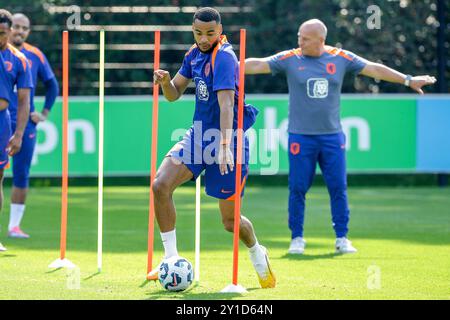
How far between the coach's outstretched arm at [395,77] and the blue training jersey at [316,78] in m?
0.13

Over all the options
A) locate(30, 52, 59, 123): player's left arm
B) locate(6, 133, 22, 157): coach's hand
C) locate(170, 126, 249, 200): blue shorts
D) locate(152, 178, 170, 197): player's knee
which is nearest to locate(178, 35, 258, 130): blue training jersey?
locate(170, 126, 249, 200): blue shorts

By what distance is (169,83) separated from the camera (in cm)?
859

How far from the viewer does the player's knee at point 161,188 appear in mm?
8312

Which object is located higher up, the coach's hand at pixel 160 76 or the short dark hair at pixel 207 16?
Answer: the short dark hair at pixel 207 16

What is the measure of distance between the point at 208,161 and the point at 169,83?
2.24 ft

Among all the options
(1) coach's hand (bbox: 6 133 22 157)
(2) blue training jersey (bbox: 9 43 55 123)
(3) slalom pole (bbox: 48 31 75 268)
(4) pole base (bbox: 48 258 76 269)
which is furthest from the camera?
(2) blue training jersey (bbox: 9 43 55 123)

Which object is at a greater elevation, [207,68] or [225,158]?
[207,68]

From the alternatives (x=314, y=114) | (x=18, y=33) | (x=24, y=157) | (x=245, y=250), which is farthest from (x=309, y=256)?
(x=18, y=33)

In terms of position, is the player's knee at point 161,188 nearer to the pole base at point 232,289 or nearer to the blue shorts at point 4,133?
the pole base at point 232,289

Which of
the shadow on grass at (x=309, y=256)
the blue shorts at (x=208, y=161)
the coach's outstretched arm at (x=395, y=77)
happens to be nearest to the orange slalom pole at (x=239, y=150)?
the blue shorts at (x=208, y=161)

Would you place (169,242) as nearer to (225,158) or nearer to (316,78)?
(225,158)

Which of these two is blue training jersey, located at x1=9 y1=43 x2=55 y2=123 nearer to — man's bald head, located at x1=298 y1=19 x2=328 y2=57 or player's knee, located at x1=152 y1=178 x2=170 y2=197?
man's bald head, located at x1=298 y1=19 x2=328 y2=57

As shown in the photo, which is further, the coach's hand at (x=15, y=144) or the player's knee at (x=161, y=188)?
the coach's hand at (x=15, y=144)

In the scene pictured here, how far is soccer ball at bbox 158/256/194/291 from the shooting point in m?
8.26
